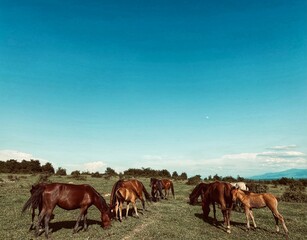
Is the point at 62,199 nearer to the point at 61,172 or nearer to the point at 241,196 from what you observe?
the point at 241,196

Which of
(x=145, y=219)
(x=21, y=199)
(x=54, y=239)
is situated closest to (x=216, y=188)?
(x=145, y=219)

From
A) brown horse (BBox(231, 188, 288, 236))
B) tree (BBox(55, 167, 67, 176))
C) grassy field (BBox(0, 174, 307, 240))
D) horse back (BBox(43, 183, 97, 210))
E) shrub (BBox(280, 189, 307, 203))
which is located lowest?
grassy field (BBox(0, 174, 307, 240))

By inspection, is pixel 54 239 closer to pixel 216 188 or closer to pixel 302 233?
pixel 216 188

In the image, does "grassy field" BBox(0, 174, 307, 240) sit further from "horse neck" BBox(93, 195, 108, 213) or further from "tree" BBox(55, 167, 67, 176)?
"tree" BBox(55, 167, 67, 176)

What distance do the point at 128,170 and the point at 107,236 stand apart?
242ft

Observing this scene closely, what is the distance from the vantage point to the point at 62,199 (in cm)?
1239

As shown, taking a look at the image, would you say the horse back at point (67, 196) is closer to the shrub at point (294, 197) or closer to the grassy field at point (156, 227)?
the grassy field at point (156, 227)

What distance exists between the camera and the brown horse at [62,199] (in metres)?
12.0

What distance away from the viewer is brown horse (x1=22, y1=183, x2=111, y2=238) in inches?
471

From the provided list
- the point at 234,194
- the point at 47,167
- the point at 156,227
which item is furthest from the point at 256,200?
the point at 47,167

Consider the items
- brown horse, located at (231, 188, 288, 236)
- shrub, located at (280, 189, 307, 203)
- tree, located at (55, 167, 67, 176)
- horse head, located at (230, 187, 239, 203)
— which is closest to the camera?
brown horse, located at (231, 188, 288, 236)

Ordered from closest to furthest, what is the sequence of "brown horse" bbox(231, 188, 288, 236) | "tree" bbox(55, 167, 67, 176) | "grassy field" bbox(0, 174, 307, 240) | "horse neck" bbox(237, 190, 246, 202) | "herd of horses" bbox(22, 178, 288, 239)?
"herd of horses" bbox(22, 178, 288, 239) < "grassy field" bbox(0, 174, 307, 240) < "brown horse" bbox(231, 188, 288, 236) < "horse neck" bbox(237, 190, 246, 202) < "tree" bbox(55, 167, 67, 176)

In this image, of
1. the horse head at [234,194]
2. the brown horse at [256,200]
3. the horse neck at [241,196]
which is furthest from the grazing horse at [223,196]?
the horse neck at [241,196]

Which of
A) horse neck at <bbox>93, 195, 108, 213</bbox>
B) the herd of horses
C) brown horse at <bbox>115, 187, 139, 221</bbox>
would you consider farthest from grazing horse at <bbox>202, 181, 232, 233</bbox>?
horse neck at <bbox>93, 195, 108, 213</bbox>
